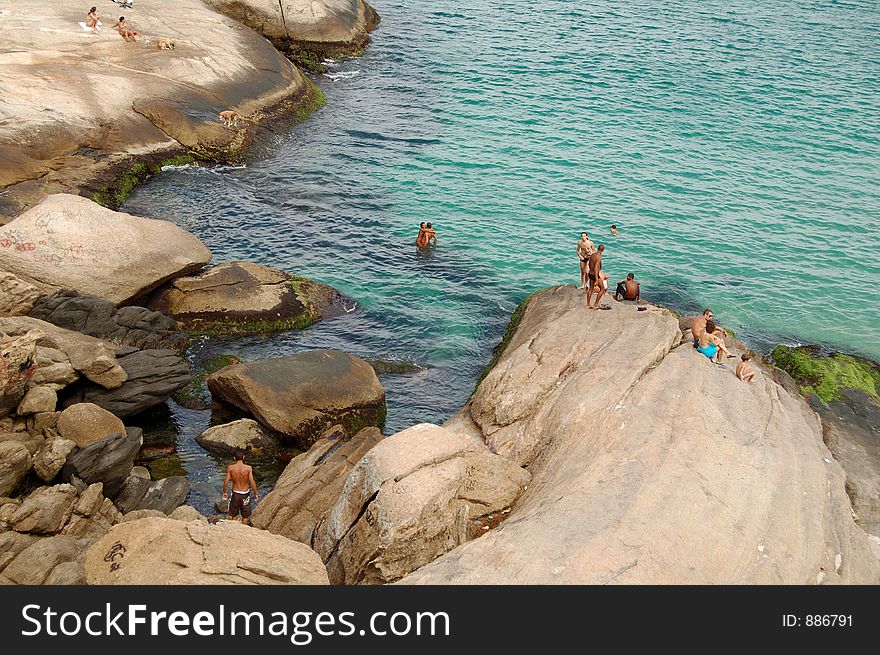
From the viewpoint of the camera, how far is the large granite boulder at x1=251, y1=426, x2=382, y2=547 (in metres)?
18.0

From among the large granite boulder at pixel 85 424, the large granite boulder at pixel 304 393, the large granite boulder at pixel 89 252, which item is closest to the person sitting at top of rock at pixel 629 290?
the large granite boulder at pixel 304 393

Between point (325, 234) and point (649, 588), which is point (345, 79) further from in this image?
point (649, 588)

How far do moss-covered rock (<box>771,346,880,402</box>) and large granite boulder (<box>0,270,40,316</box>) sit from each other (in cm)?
2153

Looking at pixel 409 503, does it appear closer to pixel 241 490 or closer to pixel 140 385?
pixel 241 490

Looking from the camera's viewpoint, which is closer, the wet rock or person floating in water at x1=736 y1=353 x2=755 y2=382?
the wet rock

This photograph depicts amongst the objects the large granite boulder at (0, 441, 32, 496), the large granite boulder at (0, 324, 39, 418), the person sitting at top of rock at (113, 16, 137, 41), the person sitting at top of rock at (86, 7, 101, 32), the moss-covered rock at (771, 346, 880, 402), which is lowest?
the moss-covered rock at (771, 346, 880, 402)

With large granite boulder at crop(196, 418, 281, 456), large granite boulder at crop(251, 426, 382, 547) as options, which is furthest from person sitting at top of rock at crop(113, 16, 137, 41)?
large granite boulder at crop(251, 426, 382, 547)

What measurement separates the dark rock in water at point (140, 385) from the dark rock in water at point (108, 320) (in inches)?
48.6

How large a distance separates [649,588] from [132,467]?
12.5 meters

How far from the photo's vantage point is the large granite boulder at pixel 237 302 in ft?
83.8

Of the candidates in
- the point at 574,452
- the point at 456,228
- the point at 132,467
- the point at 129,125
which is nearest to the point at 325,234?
the point at 456,228

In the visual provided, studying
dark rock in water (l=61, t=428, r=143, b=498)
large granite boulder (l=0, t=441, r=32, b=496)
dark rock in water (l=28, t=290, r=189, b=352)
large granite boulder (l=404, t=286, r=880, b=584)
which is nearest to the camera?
large granite boulder (l=404, t=286, r=880, b=584)

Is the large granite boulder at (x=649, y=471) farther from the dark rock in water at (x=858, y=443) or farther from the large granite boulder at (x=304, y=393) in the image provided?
the large granite boulder at (x=304, y=393)

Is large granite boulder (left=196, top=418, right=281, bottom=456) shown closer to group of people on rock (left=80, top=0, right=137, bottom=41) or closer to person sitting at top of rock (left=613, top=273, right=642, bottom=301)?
person sitting at top of rock (left=613, top=273, right=642, bottom=301)
